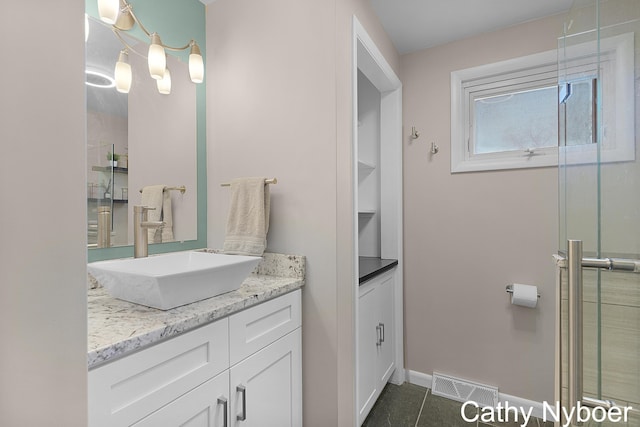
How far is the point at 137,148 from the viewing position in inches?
55.7

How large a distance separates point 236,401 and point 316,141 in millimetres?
1065

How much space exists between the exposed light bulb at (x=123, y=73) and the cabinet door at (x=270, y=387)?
1.28 meters

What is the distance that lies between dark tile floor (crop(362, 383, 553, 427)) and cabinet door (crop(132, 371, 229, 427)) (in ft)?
3.54

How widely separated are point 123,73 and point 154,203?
594 millimetres

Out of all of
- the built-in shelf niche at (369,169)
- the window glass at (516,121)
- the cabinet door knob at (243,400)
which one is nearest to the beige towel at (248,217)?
the cabinet door knob at (243,400)

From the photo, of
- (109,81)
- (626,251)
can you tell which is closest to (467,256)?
(626,251)

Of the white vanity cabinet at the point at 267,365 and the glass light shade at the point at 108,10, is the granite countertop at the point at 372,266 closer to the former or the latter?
the white vanity cabinet at the point at 267,365

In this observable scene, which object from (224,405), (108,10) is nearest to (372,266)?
(224,405)

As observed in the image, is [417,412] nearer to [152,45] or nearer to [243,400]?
[243,400]

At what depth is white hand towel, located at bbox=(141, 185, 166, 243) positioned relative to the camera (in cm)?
143

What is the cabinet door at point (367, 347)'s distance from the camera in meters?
1.61

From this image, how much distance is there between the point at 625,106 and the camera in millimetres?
843

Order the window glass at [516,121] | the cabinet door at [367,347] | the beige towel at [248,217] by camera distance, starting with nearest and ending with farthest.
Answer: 1. the beige towel at [248,217]
2. the cabinet door at [367,347]
3. the window glass at [516,121]

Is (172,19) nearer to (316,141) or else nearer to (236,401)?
(316,141)
